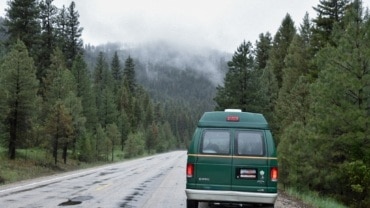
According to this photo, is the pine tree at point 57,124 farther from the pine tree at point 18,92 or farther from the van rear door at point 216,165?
the van rear door at point 216,165

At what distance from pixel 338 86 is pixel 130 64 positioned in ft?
324

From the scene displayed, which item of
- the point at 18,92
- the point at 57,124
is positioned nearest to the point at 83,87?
the point at 57,124

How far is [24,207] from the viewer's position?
11.0m

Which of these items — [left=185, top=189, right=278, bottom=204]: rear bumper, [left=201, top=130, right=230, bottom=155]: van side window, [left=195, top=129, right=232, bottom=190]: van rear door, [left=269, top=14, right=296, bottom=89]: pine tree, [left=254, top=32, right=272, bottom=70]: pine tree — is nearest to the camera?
[left=185, top=189, right=278, bottom=204]: rear bumper

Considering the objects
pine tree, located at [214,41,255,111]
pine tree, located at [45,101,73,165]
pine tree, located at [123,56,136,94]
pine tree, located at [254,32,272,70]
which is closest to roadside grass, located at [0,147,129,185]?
pine tree, located at [45,101,73,165]

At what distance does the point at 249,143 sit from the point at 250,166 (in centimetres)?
52

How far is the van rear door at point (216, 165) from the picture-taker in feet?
30.4

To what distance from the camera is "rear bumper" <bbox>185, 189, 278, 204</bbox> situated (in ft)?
29.9

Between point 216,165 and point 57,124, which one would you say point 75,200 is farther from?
point 57,124

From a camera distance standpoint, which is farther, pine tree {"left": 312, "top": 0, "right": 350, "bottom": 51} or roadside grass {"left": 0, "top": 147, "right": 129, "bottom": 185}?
pine tree {"left": 312, "top": 0, "right": 350, "bottom": 51}

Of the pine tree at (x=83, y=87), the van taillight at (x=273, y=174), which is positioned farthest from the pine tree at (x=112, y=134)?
the van taillight at (x=273, y=174)

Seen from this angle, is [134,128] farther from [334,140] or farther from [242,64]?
[334,140]

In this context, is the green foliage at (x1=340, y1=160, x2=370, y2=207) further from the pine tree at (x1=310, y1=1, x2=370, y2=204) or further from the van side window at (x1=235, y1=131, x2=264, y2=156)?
the van side window at (x1=235, y1=131, x2=264, y2=156)

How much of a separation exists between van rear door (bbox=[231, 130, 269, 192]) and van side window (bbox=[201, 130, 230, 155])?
23 cm
